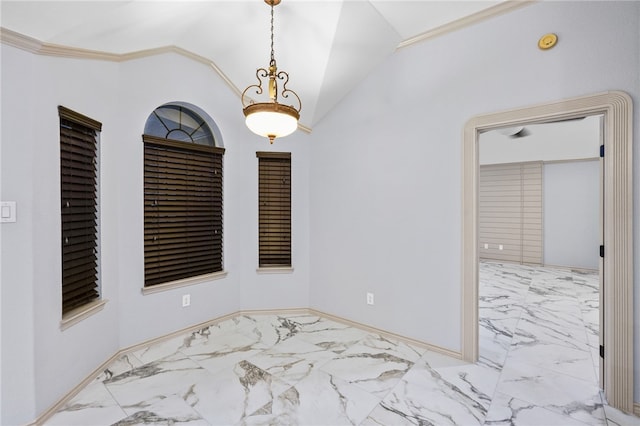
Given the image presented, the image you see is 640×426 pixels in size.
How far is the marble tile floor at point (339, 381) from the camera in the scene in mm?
1947

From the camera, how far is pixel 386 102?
120 inches

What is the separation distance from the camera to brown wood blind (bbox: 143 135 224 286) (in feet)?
9.47

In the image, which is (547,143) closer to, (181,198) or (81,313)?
(181,198)

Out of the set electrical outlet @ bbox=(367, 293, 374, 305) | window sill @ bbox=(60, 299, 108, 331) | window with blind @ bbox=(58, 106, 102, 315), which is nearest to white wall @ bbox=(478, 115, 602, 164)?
electrical outlet @ bbox=(367, 293, 374, 305)

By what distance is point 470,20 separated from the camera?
2496mm

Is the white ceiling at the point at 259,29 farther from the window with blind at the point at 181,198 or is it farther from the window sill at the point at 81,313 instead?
the window sill at the point at 81,313

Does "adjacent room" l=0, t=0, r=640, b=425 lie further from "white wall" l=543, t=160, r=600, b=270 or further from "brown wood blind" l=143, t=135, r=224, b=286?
"white wall" l=543, t=160, r=600, b=270

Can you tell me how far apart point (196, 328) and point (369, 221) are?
6.99 feet

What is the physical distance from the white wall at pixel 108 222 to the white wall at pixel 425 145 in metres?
0.51

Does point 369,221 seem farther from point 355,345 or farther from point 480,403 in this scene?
point 480,403

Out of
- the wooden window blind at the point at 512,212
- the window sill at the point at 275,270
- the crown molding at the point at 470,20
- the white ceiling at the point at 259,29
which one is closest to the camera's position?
the white ceiling at the point at 259,29

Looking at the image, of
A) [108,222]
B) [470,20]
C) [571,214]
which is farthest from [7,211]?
[571,214]

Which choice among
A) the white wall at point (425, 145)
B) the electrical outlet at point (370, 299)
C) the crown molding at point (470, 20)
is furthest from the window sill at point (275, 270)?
the crown molding at point (470, 20)

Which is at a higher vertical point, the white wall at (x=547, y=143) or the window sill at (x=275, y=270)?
the white wall at (x=547, y=143)
